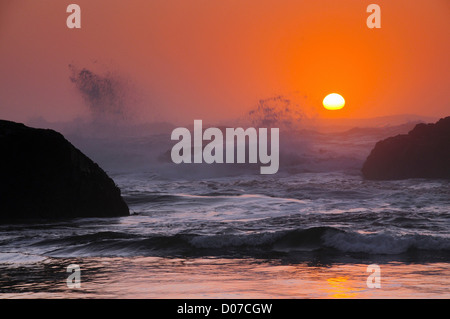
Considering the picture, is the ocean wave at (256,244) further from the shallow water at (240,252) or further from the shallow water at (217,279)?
the shallow water at (217,279)

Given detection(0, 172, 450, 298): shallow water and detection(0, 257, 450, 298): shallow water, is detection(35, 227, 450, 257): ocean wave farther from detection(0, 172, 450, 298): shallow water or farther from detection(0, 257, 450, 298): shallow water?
detection(0, 257, 450, 298): shallow water

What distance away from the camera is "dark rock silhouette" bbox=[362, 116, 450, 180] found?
31.8 metres

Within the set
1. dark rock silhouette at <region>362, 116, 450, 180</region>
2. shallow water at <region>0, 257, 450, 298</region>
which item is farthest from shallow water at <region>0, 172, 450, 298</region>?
dark rock silhouette at <region>362, 116, 450, 180</region>

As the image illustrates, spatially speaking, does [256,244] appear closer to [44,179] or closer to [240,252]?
[240,252]

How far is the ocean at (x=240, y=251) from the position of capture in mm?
7266

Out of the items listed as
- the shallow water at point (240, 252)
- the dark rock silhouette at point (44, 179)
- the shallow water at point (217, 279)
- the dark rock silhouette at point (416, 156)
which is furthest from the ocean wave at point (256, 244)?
the dark rock silhouette at point (416, 156)

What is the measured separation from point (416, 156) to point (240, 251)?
23.9 m

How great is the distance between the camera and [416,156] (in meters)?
32.7

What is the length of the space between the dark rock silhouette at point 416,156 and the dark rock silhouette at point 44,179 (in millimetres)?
19845

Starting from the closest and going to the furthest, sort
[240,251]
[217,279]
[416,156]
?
1. [217,279]
2. [240,251]
3. [416,156]

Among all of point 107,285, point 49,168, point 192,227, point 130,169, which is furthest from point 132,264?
point 130,169

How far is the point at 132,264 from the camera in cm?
942

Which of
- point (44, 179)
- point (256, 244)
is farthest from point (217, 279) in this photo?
point (44, 179)

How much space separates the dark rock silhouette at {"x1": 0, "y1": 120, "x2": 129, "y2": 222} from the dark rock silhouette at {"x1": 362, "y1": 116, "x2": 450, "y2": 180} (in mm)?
19845
